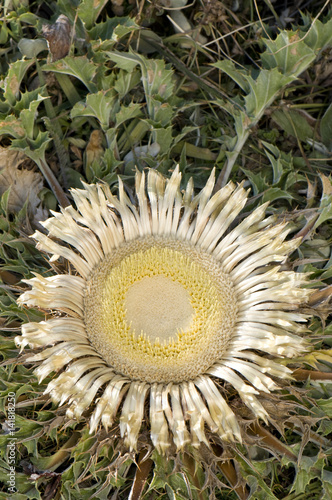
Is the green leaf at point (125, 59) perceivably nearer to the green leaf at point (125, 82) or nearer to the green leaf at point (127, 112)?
the green leaf at point (125, 82)

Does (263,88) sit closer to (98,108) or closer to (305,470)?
(98,108)

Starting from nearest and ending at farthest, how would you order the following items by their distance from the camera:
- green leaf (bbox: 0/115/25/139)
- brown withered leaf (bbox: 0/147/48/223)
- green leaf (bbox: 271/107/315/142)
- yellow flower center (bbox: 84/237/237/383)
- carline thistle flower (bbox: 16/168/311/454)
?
carline thistle flower (bbox: 16/168/311/454)
yellow flower center (bbox: 84/237/237/383)
green leaf (bbox: 0/115/25/139)
brown withered leaf (bbox: 0/147/48/223)
green leaf (bbox: 271/107/315/142)

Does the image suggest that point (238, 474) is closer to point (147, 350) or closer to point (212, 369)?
point (212, 369)

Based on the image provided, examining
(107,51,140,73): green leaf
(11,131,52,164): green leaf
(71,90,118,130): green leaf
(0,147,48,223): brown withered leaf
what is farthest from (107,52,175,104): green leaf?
(0,147,48,223): brown withered leaf

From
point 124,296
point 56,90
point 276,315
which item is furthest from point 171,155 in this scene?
point 276,315

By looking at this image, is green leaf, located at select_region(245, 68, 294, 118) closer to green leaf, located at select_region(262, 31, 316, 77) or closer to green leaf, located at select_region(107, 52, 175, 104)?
green leaf, located at select_region(262, 31, 316, 77)

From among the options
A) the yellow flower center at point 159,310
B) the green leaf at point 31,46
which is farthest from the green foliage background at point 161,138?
the yellow flower center at point 159,310

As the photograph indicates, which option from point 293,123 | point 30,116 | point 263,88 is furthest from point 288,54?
point 30,116

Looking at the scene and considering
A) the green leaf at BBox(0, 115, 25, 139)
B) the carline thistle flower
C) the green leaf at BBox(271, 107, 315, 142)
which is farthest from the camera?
the green leaf at BBox(271, 107, 315, 142)
